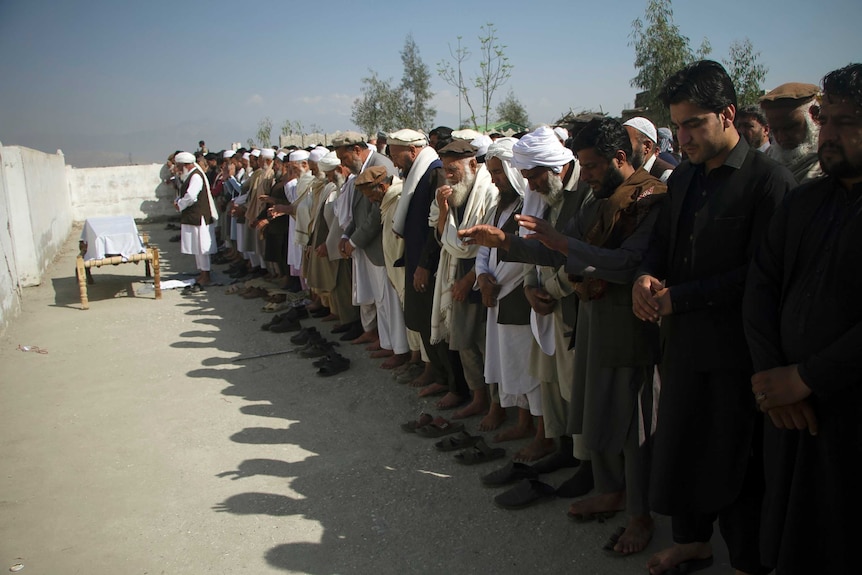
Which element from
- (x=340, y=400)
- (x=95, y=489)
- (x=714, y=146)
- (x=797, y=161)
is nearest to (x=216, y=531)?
(x=95, y=489)

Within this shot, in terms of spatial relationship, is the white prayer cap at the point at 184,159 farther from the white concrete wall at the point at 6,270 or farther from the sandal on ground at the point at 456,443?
the sandal on ground at the point at 456,443

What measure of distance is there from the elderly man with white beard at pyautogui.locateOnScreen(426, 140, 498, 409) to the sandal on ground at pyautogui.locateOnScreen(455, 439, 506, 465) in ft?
2.60

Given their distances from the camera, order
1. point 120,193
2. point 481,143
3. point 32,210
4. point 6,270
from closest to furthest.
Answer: point 481,143 → point 6,270 → point 32,210 → point 120,193

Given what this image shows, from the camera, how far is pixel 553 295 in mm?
3600

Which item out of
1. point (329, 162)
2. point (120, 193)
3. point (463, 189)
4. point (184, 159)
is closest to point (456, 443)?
point (463, 189)

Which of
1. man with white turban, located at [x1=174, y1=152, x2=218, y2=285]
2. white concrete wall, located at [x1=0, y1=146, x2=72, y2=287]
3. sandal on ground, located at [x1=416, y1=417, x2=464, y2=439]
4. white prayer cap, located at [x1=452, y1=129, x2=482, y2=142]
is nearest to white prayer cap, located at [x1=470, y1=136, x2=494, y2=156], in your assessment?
white prayer cap, located at [x1=452, y1=129, x2=482, y2=142]

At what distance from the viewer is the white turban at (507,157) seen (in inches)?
156

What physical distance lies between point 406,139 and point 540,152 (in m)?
2.05

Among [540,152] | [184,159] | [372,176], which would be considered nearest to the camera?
[540,152]

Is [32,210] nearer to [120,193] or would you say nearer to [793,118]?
[120,193]

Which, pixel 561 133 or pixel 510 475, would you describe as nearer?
pixel 510 475

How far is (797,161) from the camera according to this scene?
3238 millimetres

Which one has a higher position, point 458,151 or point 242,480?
point 458,151

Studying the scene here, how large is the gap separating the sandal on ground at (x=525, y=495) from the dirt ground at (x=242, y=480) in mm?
42
